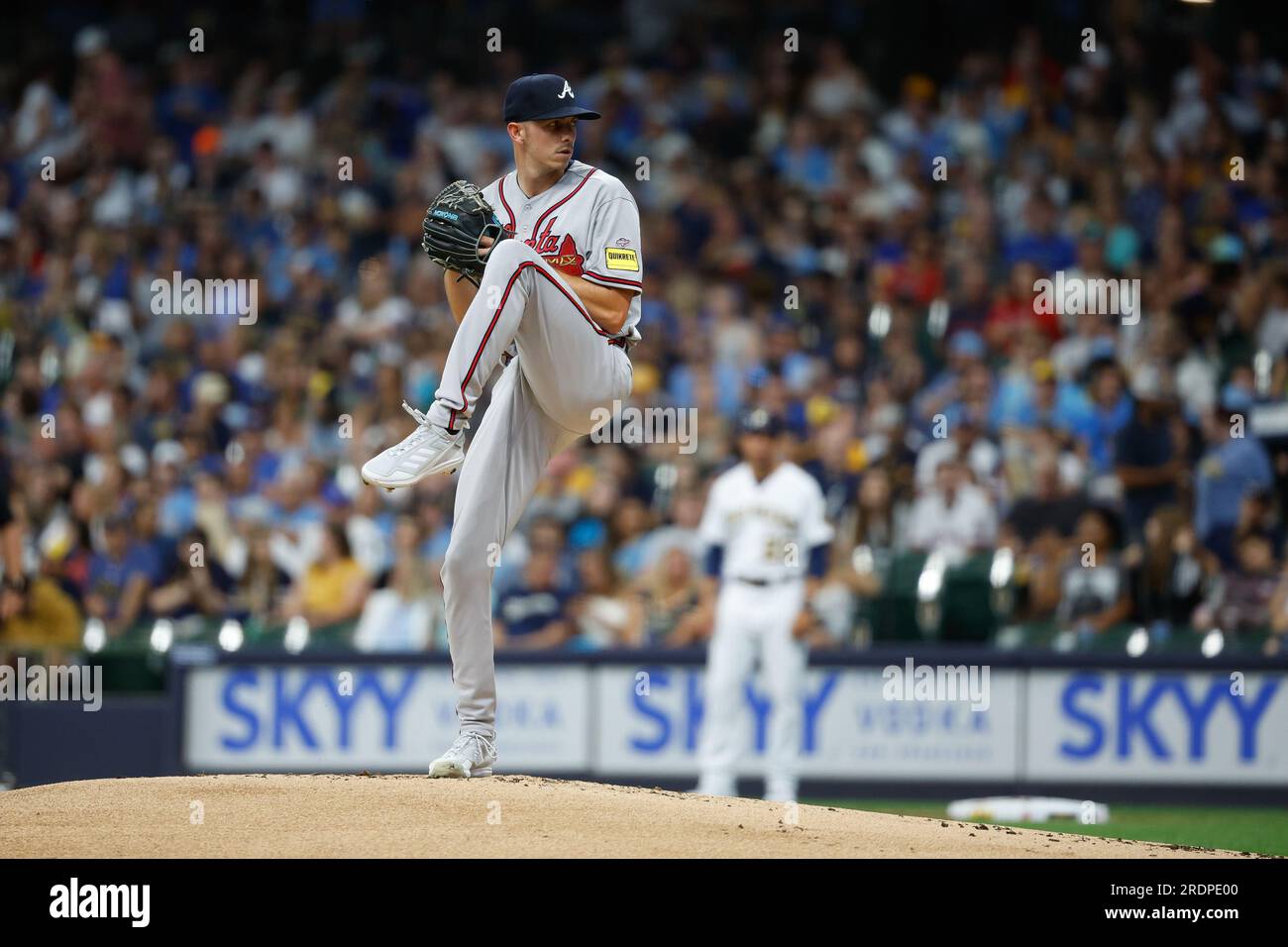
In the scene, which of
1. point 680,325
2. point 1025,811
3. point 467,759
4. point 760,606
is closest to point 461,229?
point 467,759

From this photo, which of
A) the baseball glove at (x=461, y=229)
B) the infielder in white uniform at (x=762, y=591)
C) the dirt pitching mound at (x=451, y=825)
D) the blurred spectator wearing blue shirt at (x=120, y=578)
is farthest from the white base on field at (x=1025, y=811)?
the blurred spectator wearing blue shirt at (x=120, y=578)

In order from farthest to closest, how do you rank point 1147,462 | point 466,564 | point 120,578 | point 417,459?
point 120,578, point 1147,462, point 466,564, point 417,459

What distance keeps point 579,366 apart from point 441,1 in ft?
42.5

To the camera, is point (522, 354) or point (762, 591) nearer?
point (522, 354)

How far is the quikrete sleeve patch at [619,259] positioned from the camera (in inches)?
248

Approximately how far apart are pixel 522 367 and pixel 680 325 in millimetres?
8000

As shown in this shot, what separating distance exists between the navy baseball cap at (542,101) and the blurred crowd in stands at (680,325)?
5879mm

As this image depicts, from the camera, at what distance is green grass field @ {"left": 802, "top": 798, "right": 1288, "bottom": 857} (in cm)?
922

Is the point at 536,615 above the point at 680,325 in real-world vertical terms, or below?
below

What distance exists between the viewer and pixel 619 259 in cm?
→ 630

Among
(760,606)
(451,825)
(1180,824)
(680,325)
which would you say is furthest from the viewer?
(680,325)

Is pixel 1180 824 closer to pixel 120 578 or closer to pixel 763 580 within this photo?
pixel 763 580

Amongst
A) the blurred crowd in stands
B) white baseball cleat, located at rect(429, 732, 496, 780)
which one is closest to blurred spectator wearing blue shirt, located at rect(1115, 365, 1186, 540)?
the blurred crowd in stands
